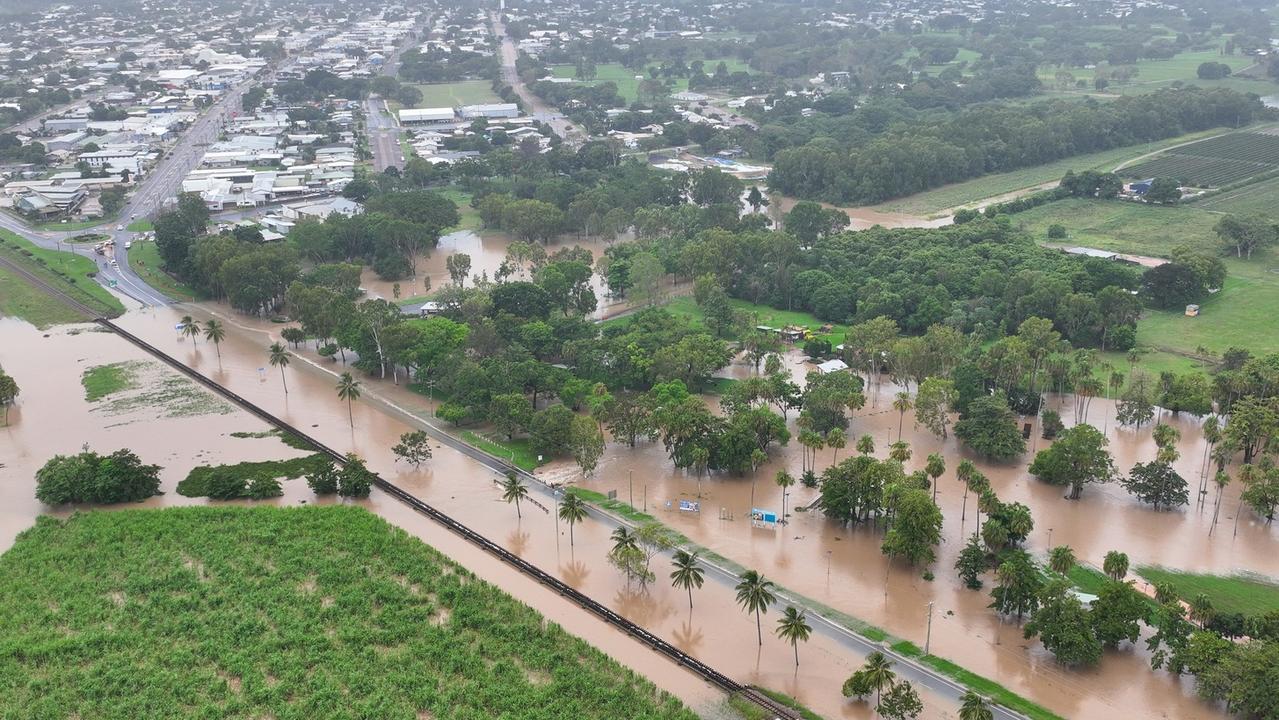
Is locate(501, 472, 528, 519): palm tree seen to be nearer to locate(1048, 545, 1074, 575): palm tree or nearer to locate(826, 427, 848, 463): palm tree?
locate(826, 427, 848, 463): palm tree

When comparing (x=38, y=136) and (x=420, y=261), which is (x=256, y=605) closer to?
(x=420, y=261)

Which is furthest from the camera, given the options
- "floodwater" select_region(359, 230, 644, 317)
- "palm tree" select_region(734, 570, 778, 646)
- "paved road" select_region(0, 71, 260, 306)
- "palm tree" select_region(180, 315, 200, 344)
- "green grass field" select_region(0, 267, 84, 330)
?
"paved road" select_region(0, 71, 260, 306)

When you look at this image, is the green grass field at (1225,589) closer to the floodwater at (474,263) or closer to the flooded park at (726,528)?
the flooded park at (726,528)

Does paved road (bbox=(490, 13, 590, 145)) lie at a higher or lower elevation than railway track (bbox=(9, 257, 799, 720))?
higher

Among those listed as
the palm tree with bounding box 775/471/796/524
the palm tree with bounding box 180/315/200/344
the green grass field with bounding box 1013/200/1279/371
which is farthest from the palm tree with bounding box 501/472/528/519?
the green grass field with bounding box 1013/200/1279/371

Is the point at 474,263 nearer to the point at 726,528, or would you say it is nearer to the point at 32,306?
the point at 32,306

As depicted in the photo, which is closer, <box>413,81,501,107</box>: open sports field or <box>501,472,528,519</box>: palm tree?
<box>501,472,528,519</box>: palm tree
